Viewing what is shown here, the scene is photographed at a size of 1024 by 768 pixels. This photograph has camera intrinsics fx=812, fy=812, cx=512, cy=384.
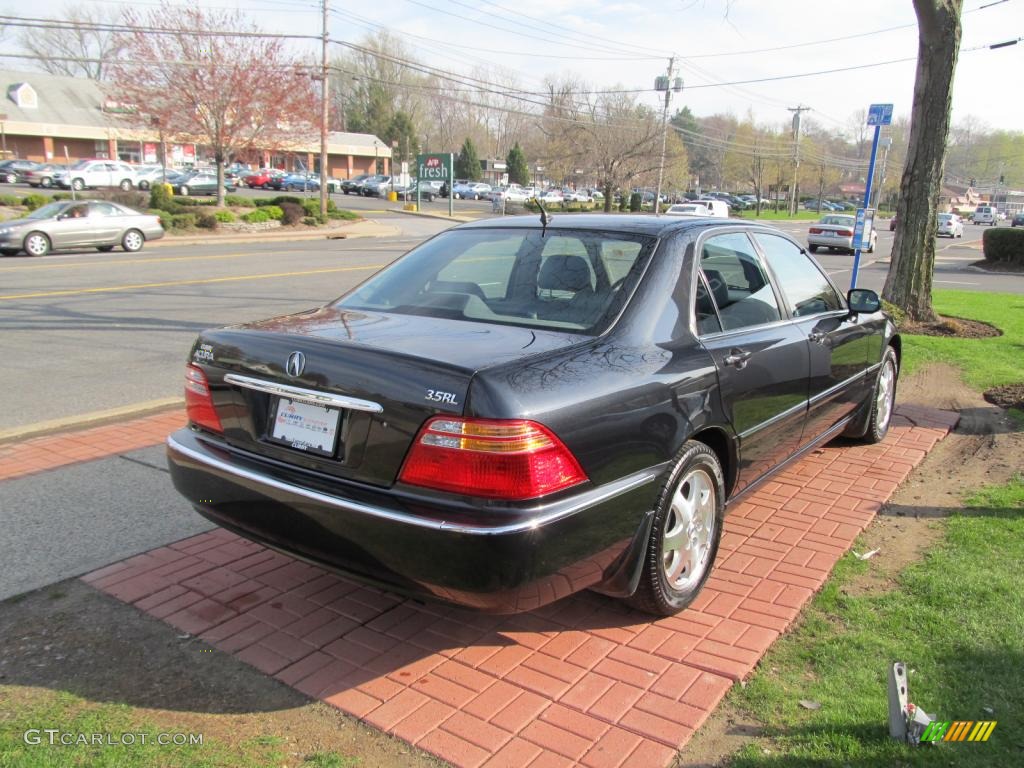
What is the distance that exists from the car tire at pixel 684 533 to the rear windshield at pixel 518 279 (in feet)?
2.28

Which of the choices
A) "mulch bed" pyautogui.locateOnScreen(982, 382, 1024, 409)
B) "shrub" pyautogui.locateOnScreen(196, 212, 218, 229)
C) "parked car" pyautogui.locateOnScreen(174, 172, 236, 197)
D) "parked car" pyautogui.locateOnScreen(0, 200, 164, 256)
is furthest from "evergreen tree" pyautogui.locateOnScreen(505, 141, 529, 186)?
"mulch bed" pyautogui.locateOnScreen(982, 382, 1024, 409)

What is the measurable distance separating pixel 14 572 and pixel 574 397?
279 cm

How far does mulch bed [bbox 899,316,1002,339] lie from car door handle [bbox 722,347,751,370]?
8.01 metres

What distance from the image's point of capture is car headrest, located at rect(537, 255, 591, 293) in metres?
3.60

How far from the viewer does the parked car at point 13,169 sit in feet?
159

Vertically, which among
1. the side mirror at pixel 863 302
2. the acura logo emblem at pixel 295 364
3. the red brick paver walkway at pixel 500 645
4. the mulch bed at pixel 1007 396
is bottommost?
the red brick paver walkway at pixel 500 645

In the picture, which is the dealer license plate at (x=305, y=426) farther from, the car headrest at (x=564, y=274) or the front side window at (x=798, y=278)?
the front side window at (x=798, y=278)

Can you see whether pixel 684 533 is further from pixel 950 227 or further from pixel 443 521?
pixel 950 227

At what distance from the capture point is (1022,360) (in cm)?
911

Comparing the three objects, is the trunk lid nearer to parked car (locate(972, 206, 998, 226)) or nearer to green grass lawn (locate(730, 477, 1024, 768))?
green grass lawn (locate(730, 477, 1024, 768))

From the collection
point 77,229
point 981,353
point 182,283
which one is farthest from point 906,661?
point 77,229

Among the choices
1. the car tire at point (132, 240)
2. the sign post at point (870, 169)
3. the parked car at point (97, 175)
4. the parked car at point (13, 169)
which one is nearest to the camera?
the sign post at point (870, 169)

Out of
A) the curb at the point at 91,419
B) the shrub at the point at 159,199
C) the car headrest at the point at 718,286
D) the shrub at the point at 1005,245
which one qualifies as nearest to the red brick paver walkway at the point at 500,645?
the car headrest at the point at 718,286

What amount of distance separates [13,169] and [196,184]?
1084cm
